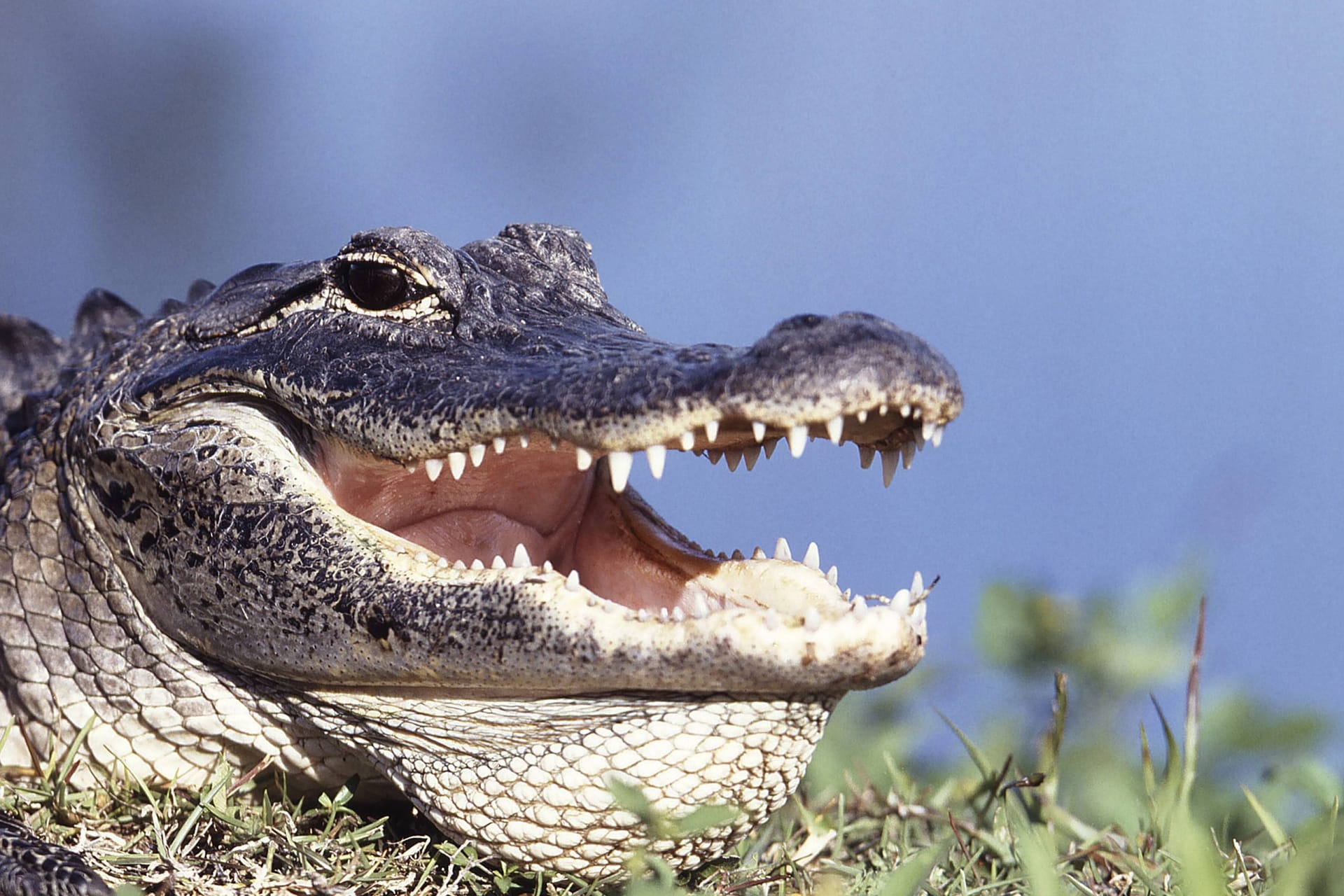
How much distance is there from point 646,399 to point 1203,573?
1093 mm

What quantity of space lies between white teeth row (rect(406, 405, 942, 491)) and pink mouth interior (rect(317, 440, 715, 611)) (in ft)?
0.54

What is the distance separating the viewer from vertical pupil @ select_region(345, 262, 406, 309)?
1.63 m

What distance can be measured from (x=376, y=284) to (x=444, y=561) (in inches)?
17.7

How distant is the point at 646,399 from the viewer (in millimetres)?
1288

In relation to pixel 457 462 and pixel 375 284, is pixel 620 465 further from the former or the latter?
pixel 375 284

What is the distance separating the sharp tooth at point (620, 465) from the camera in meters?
1.31

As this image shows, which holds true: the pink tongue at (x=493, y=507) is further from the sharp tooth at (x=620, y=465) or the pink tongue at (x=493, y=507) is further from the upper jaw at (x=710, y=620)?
the sharp tooth at (x=620, y=465)

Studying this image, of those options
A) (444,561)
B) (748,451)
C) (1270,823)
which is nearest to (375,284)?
(444,561)

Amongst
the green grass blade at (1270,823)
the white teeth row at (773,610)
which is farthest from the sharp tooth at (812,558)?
the green grass blade at (1270,823)

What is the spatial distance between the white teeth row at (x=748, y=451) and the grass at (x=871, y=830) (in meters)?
0.35

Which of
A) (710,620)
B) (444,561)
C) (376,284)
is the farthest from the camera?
(376,284)

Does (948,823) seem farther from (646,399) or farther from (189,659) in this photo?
(189,659)

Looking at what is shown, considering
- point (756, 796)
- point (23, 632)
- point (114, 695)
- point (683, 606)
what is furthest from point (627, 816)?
point (23, 632)

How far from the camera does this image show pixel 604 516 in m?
1.74
